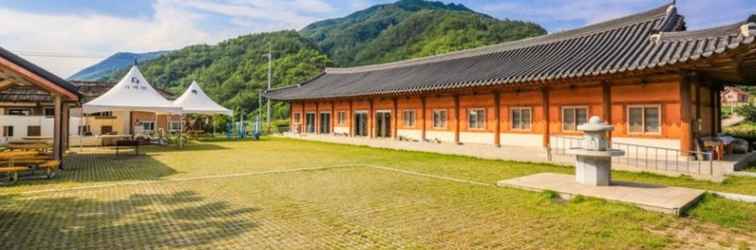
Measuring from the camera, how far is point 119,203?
18.2 ft

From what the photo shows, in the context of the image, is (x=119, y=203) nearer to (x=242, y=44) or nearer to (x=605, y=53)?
(x=605, y=53)

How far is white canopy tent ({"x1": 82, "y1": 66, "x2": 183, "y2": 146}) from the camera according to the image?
1462 cm

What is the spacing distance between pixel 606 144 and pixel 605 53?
19.7ft

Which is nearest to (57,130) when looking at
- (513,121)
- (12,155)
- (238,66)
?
(12,155)

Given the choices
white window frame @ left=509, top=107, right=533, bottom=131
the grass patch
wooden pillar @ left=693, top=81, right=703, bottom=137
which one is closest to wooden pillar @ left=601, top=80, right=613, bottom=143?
wooden pillar @ left=693, top=81, right=703, bottom=137

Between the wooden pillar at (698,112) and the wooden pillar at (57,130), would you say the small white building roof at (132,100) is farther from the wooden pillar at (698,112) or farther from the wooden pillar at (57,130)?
the wooden pillar at (698,112)

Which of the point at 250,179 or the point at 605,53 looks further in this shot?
the point at 605,53

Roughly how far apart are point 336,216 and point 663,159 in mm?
8816

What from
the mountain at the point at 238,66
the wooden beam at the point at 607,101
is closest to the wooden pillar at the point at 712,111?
the wooden beam at the point at 607,101

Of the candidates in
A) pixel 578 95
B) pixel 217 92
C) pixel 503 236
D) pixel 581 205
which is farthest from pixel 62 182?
pixel 217 92

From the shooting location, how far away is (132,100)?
50.9 feet

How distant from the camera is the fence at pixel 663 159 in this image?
8.30 meters

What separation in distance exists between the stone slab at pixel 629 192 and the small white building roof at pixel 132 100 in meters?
14.3

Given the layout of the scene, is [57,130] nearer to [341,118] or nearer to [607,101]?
→ [341,118]
